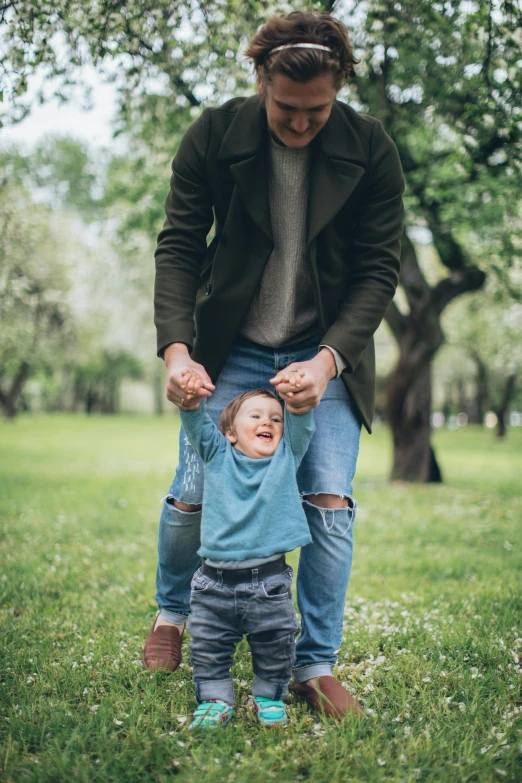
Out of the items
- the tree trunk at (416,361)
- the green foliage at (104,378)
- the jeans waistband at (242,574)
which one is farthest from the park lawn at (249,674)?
the green foliage at (104,378)

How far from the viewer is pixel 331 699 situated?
2.95 meters

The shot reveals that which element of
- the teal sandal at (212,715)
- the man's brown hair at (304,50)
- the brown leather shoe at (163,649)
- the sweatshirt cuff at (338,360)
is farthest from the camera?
the brown leather shoe at (163,649)

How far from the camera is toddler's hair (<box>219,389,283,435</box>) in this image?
314 centimetres

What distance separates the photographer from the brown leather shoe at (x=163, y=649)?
3396mm

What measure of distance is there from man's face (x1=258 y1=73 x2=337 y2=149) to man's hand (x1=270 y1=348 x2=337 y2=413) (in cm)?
92

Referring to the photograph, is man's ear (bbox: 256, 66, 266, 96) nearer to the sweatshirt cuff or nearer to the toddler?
the sweatshirt cuff

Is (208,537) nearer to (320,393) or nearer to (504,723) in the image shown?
(320,393)

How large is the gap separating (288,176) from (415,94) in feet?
17.9

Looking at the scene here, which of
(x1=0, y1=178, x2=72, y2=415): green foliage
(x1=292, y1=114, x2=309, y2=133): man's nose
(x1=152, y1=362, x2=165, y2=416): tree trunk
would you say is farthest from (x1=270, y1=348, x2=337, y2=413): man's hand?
(x1=152, y1=362, x2=165, y2=416): tree trunk

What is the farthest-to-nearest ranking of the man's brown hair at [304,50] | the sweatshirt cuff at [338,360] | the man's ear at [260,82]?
the sweatshirt cuff at [338,360], the man's ear at [260,82], the man's brown hair at [304,50]

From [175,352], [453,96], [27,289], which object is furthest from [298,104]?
[27,289]

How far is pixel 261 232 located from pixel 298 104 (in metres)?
0.60

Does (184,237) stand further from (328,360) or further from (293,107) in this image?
(328,360)

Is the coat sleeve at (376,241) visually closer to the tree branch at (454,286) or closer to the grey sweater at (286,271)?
the grey sweater at (286,271)
